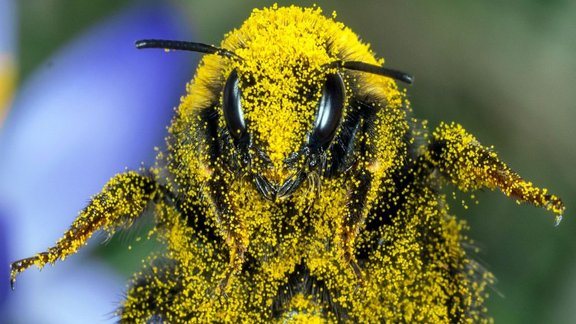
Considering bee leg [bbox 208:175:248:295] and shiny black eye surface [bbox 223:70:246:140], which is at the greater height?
shiny black eye surface [bbox 223:70:246:140]

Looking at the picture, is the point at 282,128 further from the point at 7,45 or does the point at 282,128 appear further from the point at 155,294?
the point at 7,45

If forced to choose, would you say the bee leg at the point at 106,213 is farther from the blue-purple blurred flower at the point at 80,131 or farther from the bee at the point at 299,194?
the blue-purple blurred flower at the point at 80,131

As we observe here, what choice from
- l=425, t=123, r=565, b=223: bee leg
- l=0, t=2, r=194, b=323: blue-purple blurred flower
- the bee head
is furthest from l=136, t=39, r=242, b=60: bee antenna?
l=0, t=2, r=194, b=323: blue-purple blurred flower

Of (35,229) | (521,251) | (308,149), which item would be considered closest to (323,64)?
(308,149)

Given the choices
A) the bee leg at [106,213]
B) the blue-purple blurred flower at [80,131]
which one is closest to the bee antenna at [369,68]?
the bee leg at [106,213]

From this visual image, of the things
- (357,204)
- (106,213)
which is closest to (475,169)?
(357,204)

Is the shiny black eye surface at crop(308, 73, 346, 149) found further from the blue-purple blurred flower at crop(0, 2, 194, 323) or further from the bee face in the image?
the blue-purple blurred flower at crop(0, 2, 194, 323)

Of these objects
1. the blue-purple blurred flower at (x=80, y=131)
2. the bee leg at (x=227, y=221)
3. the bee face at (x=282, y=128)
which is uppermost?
the blue-purple blurred flower at (x=80, y=131)
